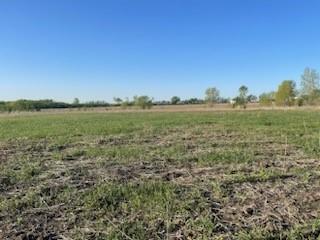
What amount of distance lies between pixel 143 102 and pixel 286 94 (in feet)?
141

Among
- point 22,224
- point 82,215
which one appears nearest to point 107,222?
point 82,215

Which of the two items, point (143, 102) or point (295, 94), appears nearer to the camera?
point (295, 94)

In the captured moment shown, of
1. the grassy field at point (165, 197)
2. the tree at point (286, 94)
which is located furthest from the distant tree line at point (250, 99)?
the grassy field at point (165, 197)

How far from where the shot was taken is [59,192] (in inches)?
251

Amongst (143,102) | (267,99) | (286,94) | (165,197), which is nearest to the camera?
(165,197)

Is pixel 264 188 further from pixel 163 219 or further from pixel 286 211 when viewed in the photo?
pixel 163 219

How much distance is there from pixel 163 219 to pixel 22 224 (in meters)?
1.86

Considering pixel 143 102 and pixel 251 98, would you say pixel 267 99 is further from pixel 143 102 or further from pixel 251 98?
pixel 143 102

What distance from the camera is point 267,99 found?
8875cm

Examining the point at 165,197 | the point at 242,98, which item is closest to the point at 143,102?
the point at 242,98

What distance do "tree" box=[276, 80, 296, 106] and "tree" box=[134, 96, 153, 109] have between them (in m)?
39.1

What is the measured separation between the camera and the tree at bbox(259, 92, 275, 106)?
3412 inches

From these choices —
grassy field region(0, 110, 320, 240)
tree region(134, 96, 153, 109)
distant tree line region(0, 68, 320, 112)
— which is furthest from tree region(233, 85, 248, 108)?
grassy field region(0, 110, 320, 240)

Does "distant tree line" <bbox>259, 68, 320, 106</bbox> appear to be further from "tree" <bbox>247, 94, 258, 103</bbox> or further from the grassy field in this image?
the grassy field
